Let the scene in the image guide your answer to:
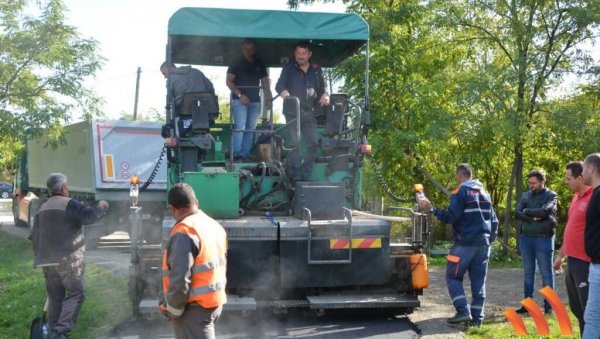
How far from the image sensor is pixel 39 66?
1538 cm

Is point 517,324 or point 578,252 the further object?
point 517,324

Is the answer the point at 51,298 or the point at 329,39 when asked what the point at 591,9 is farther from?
the point at 51,298

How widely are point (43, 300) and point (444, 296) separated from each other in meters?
5.40

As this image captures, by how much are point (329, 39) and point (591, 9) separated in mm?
6392

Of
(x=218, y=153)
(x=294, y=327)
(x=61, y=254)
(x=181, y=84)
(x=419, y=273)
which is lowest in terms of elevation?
(x=294, y=327)

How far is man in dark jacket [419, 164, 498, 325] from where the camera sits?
7.84 m

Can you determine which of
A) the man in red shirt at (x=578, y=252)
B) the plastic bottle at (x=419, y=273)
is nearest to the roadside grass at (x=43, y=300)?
the plastic bottle at (x=419, y=273)

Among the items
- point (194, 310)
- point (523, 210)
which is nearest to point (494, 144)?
point (523, 210)

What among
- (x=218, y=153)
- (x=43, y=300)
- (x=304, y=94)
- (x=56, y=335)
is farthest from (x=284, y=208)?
(x=43, y=300)

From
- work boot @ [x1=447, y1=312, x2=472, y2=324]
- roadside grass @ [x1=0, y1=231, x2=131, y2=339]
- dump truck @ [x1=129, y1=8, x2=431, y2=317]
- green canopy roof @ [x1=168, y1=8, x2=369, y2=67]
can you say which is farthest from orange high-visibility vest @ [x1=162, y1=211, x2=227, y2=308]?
green canopy roof @ [x1=168, y1=8, x2=369, y2=67]

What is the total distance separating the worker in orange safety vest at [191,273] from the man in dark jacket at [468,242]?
361 centimetres

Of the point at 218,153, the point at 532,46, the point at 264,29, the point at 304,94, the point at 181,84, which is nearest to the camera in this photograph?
the point at 264,29

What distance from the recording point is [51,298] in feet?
23.7

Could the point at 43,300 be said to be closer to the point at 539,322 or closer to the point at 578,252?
the point at 539,322
